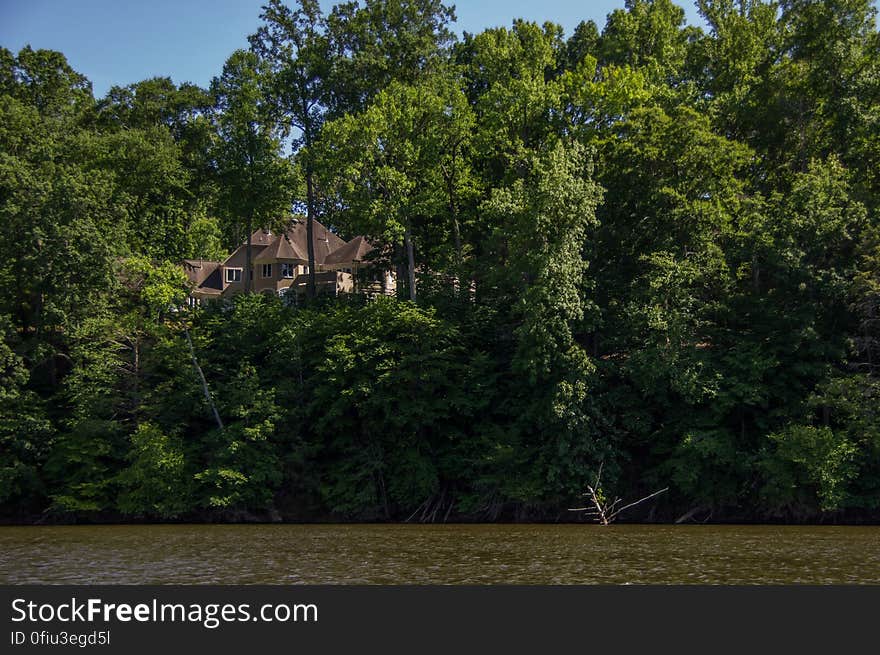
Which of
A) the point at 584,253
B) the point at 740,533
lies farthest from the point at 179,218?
the point at 740,533

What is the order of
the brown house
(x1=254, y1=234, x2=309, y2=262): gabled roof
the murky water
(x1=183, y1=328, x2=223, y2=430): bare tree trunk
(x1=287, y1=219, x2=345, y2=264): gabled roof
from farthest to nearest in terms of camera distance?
(x1=287, y1=219, x2=345, y2=264): gabled roof, (x1=254, y1=234, x2=309, y2=262): gabled roof, the brown house, (x1=183, y1=328, x2=223, y2=430): bare tree trunk, the murky water

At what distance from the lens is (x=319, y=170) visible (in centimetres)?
4222

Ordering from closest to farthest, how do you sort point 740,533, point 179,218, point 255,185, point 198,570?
1. point 198,570
2. point 740,533
3. point 255,185
4. point 179,218

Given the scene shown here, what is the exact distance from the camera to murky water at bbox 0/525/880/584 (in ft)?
66.0

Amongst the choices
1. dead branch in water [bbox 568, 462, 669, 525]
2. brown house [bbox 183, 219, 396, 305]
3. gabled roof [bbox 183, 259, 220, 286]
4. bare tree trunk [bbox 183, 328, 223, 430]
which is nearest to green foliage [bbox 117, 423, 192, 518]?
bare tree trunk [bbox 183, 328, 223, 430]

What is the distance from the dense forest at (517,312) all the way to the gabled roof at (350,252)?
1683 centimetres

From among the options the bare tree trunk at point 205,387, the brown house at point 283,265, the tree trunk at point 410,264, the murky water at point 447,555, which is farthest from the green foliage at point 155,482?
the brown house at point 283,265

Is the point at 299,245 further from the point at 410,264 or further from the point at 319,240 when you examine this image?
the point at 410,264

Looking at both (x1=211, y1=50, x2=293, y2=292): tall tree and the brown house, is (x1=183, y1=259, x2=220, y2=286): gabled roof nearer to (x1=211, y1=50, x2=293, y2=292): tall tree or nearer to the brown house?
the brown house

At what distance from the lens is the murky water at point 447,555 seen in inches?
792

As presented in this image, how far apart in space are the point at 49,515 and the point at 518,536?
2074 centimetres

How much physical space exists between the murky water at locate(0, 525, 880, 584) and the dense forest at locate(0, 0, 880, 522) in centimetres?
297

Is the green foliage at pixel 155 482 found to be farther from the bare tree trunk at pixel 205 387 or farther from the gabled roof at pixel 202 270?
the gabled roof at pixel 202 270
